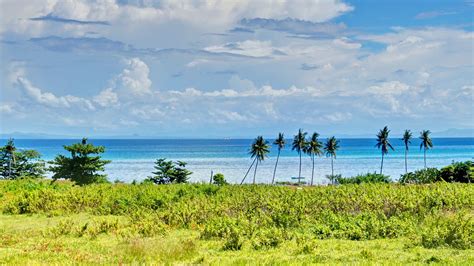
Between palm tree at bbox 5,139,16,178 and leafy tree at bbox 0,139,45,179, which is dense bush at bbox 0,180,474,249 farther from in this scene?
leafy tree at bbox 0,139,45,179

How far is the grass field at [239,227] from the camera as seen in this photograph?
15781mm

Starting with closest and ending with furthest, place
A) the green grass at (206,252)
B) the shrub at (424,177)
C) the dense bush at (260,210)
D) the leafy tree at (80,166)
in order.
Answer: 1. the green grass at (206,252)
2. the dense bush at (260,210)
3. the leafy tree at (80,166)
4. the shrub at (424,177)

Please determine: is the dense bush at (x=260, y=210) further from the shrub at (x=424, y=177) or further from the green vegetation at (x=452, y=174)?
the shrub at (x=424, y=177)

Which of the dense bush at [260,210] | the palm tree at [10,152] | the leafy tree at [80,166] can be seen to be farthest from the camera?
the palm tree at [10,152]

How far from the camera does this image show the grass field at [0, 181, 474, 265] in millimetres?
15781

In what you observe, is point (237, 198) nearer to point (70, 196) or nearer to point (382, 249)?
point (70, 196)

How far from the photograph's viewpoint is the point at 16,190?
3769 centimetres

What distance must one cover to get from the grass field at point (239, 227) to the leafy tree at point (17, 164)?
42.3 metres

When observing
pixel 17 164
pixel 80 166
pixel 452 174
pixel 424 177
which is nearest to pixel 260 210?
pixel 80 166

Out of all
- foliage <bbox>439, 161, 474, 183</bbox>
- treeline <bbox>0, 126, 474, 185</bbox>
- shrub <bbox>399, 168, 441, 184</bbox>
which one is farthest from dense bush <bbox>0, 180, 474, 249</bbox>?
shrub <bbox>399, 168, 441, 184</bbox>

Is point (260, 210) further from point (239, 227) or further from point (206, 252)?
point (206, 252)

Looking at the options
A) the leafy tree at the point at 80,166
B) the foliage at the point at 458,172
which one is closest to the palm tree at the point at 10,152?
the leafy tree at the point at 80,166

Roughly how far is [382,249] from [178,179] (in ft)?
171

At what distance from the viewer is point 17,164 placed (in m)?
79.9
